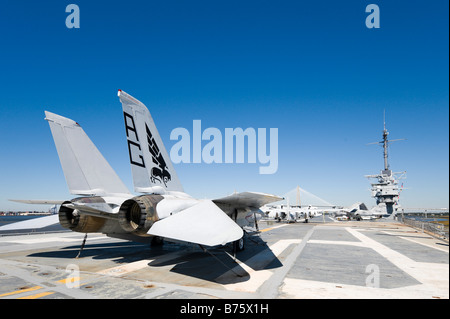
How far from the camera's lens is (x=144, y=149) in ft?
34.9

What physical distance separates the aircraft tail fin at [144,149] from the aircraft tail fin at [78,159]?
1.81m

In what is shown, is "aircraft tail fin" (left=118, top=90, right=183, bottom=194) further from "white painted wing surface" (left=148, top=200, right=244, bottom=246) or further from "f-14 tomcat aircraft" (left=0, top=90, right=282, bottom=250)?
"white painted wing surface" (left=148, top=200, right=244, bottom=246)

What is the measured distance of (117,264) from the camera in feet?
31.3

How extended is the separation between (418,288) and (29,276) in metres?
11.3

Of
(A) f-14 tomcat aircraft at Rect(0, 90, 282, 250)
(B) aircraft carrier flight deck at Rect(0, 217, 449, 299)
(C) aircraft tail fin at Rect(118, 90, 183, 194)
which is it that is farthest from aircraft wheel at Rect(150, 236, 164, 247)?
(C) aircraft tail fin at Rect(118, 90, 183, 194)

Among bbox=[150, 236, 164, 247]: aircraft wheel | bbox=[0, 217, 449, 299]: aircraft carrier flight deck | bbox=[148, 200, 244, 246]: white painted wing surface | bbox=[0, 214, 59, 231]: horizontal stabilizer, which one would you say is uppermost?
bbox=[148, 200, 244, 246]: white painted wing surface

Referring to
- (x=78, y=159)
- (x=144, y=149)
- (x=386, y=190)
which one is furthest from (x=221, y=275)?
(x=386, y=190)

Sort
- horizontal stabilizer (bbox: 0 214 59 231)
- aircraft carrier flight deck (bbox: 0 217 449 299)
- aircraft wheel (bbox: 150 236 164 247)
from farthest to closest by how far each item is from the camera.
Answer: aircraft wheel (bbox: 150 236 164 247)
horizontal stabilizer (bbox: 0 214 59 231)
aircraft carrier flight deck (bbox: 0 217 449 299)

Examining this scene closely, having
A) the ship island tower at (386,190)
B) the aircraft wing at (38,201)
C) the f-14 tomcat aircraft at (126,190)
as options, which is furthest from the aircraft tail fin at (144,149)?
the ship island tower at (386,190)

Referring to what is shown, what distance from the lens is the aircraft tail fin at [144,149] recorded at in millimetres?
10133

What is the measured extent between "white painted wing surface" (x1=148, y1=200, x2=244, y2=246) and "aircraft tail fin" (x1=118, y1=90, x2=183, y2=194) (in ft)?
12.1

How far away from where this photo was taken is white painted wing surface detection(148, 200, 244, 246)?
6012 mm

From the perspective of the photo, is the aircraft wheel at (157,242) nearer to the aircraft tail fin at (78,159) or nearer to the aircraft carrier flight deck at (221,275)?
the aircraft carrier flight deck at (221,275)

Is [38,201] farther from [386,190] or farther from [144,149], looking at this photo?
[386,190]
